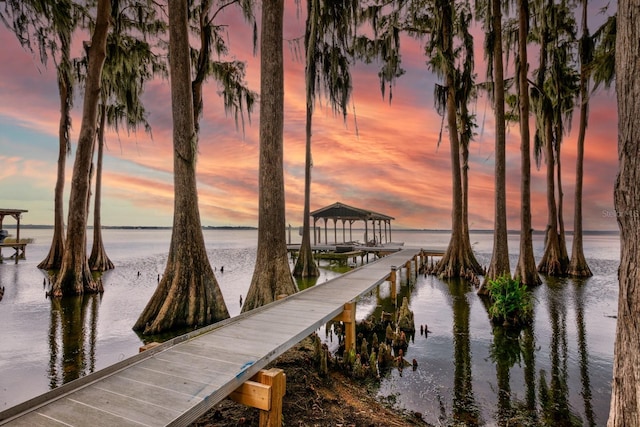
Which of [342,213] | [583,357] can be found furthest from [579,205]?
[342,213]

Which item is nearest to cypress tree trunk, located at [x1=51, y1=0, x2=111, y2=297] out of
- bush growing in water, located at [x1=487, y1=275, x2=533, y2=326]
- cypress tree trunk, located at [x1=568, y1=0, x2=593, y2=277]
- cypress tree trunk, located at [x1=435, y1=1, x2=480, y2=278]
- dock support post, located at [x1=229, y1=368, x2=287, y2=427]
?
dock support post, located at [x1=229, y1=368, x2=287, y2=427]

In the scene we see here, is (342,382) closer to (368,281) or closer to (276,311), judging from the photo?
(276,311)

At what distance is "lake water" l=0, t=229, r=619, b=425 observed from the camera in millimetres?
4812

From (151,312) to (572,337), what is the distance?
996 centimetres

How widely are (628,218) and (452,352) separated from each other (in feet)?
16.9

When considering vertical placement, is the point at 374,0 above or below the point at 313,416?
above

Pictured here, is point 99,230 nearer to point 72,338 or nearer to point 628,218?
point 72,338

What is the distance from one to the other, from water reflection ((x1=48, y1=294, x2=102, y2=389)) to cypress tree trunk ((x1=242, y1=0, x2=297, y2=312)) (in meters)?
3.70

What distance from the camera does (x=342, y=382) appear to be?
5.25m

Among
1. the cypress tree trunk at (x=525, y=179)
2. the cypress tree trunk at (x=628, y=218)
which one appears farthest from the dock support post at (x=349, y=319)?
the cypress tree trunk at (x=525, y=179)

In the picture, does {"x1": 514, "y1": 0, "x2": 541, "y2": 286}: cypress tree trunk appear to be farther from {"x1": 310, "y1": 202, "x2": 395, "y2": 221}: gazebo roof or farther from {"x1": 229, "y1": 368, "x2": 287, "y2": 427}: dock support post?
{"x1": 310, "y1": 202, "x2": 395, "y2": 221}: gazebo roof

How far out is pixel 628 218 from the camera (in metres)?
2.60

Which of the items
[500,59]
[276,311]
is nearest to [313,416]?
[276,311]

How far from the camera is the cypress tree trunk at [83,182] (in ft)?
38.8
